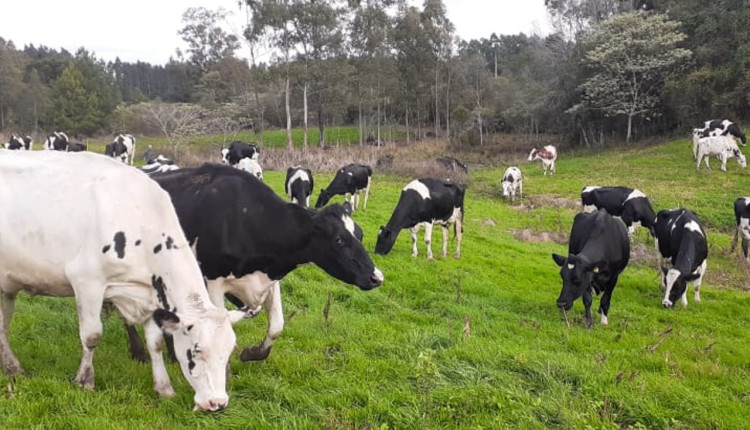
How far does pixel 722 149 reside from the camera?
25859 millimetres

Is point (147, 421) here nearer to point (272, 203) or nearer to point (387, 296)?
point (272, 203)

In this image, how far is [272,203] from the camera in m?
5.45

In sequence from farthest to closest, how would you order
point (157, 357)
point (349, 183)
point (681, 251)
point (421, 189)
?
point (349, 183) < point (421, 189) < point (681, 251) < point (157, 357)

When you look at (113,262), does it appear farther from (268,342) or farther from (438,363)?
(438,363)

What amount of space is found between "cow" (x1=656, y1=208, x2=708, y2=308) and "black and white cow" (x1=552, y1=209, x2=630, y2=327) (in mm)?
1289

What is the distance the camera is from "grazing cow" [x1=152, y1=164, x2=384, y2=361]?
5.24 meters

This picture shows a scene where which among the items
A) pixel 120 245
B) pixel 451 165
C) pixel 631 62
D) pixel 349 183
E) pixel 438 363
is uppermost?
pixel 631 62

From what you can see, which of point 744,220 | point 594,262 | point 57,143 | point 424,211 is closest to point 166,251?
point 594,262

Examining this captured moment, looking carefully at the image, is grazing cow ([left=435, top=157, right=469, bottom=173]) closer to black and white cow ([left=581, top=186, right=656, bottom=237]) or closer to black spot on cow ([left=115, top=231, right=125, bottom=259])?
black and white cow ([left=581, top=186, right=656, bottom=237])

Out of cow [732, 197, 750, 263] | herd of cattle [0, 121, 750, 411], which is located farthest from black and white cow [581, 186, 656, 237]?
herd of cattle [0, 121, 750, 411]

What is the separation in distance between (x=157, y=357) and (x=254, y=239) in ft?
4.48

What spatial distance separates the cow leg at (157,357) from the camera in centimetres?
448

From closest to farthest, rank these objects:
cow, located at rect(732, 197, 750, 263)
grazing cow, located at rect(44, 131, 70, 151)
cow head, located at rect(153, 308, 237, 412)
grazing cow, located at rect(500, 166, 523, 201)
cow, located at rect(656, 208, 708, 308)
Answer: cow head, located at rect(153, 308, 237, 412)
cow, located at rect(656, 208, 708, 308)
cow, located at rect(732, 197, 750, 263)
grazing cow, located at rect(500, 166, 523, 201)
grazing cow, located at rect(44, 131, 70, 151)

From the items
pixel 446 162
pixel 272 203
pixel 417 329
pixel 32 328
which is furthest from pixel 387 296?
pixel 446 162
